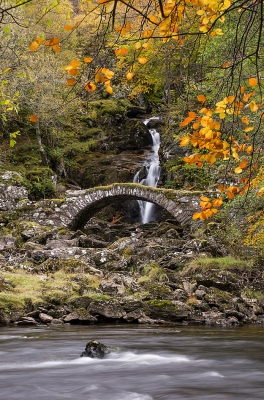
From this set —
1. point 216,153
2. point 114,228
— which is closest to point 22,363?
point 216,153

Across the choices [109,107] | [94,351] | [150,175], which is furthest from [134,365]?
[109,107]

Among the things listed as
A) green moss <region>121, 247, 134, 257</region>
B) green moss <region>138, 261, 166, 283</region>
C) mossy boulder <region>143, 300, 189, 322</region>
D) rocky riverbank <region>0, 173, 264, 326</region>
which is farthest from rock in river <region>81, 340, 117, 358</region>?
green moss <region>121, 247, 134, 257</region>

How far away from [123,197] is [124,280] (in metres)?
7.84

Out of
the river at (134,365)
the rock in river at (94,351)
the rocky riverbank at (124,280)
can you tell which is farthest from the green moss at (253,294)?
the rock in river at (94,351)

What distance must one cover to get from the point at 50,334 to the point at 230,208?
6.95m

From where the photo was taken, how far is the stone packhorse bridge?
2009cm

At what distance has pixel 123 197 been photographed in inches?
844

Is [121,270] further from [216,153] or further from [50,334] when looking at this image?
[216,153]

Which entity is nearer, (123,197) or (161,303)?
(161,303)

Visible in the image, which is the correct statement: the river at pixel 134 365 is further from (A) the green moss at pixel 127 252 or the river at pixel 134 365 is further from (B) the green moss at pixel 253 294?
(A) the green moss at pixel 127 252

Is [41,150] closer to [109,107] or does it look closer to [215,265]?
[109,107]

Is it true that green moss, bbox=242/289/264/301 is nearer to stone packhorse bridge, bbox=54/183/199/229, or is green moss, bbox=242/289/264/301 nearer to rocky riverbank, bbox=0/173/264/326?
rocky riverbank, bbox=0/173/264/326

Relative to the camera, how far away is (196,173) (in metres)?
24.6

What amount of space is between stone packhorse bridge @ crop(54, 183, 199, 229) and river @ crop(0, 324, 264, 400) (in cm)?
992
